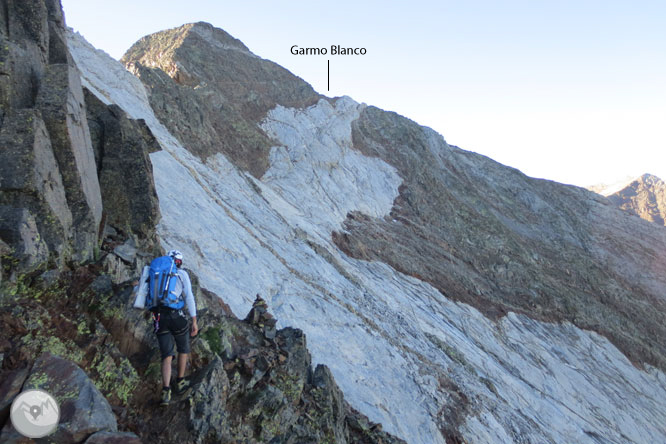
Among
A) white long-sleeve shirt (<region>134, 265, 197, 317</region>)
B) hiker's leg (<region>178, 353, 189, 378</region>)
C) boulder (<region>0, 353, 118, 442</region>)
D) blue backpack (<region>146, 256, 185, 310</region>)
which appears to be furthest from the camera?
hiker's leg (<region>178, 353, 189, 378</region>)

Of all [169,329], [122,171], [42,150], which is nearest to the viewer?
[169,329]

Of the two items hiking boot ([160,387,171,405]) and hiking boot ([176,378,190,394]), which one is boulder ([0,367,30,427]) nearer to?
hiking boot ([160,387,171,405])

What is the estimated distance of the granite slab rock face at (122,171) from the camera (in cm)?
1003

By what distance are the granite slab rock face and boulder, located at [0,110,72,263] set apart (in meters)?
2.52

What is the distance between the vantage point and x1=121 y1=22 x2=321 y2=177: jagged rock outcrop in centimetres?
3080

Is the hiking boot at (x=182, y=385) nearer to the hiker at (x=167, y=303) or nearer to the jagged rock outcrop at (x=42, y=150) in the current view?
the hiker at (x=167, y=303)

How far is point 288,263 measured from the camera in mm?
20609

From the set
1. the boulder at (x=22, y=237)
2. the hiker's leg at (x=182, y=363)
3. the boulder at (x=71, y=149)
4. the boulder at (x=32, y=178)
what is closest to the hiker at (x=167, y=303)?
the hiker's leg at (x=182, y=363)

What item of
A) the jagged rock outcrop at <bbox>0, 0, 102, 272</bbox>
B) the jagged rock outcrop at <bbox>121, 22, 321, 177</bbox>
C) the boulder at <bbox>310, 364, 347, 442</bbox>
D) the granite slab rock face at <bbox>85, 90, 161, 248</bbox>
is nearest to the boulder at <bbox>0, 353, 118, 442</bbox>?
the jagged rock outcrop at <bbox>0, 0, 102, 272</bbox>

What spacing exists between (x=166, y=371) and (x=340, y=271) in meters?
17.3

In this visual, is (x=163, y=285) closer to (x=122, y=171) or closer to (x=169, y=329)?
(x=169, y=329)

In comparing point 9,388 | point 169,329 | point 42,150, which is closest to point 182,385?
point 169,329

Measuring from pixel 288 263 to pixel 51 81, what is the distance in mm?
13750

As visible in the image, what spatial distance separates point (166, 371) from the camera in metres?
6.32
